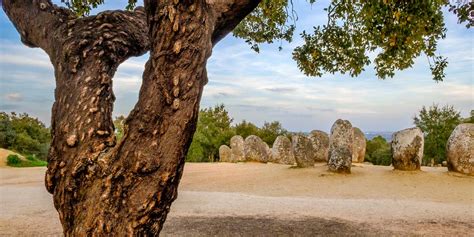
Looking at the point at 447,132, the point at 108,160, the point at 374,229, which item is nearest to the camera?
the point at 108,160

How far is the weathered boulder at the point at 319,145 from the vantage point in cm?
2091

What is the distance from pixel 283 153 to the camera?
21.8 m

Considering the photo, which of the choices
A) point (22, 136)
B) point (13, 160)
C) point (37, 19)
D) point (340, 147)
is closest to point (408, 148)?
point (340, 147)

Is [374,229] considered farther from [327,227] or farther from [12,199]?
[12,199]

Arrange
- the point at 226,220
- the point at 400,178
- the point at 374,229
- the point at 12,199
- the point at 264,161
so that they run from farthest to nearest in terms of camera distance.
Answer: the point at 264,161, the point at 400,178, the point at 12,199, the point at 226,220, the point at 374,229

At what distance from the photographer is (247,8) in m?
3.62

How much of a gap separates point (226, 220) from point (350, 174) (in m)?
8.83

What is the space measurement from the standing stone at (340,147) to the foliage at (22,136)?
2035 centimetres

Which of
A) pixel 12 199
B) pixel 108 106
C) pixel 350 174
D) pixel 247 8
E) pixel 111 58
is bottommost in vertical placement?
pixel 12 199

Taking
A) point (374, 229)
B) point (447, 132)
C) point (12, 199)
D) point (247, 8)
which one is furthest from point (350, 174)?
point (447, 132)

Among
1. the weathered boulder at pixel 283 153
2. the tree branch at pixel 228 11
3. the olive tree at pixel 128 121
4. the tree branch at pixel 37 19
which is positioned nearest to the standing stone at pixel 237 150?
the weathered boulder at pixel 283 153

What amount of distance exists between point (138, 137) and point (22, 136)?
2884 centimetres

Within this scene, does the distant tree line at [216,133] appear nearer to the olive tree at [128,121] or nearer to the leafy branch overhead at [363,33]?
the leafy branch overhead at [363,33]

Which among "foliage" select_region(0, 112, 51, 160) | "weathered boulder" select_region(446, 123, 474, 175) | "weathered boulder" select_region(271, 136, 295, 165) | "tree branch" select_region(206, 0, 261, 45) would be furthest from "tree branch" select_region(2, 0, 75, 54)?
"foliage" select_region(0, 112, 51, 160)
